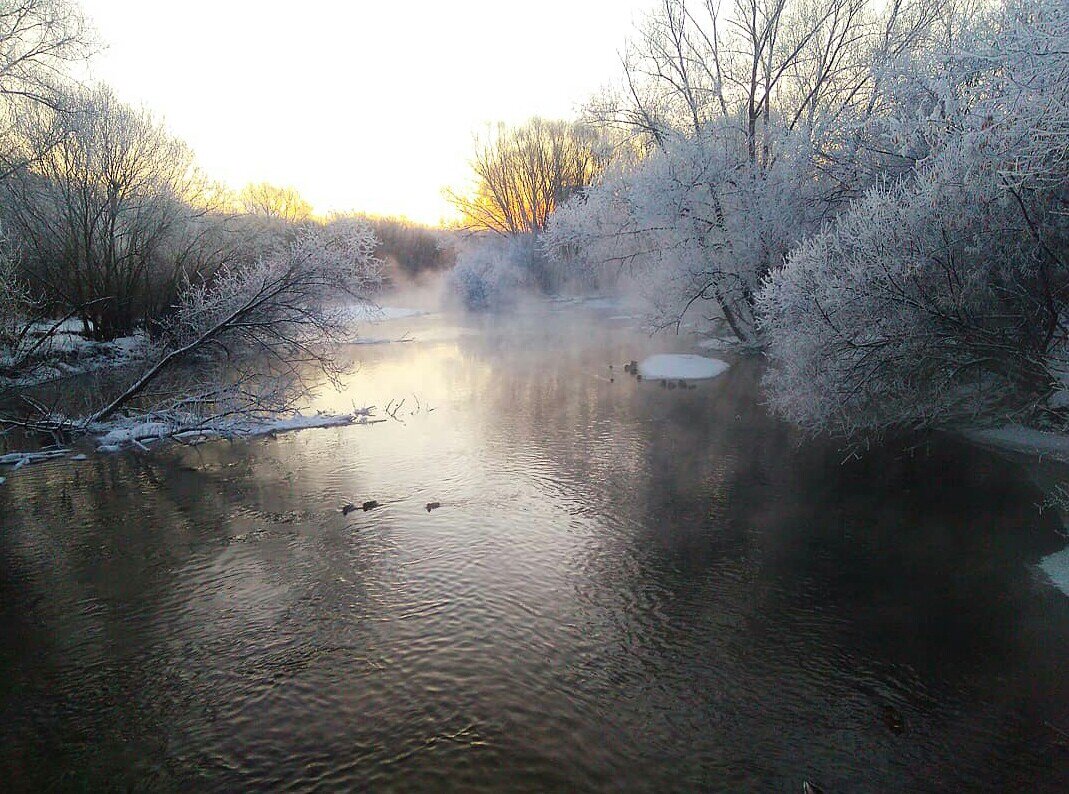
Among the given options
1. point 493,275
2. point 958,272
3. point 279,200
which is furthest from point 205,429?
point 279,200

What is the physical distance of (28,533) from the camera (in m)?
8.94

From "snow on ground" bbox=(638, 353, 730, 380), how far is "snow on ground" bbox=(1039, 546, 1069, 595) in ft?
37.1

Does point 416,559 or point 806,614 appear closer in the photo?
point 806,614

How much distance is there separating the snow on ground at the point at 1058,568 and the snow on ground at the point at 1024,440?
3.04 metres

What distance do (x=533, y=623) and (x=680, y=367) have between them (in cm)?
1406

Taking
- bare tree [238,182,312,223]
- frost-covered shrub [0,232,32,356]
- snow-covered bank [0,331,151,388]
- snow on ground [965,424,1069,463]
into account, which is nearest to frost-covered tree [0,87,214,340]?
snow-covered bank [0,331,151,388]

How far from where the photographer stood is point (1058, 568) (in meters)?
7.53

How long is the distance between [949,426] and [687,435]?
4.66 meters

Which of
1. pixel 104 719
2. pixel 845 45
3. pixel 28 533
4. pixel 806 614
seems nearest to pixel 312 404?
pixel 28 533

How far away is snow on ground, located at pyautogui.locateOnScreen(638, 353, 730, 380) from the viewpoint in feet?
62.6

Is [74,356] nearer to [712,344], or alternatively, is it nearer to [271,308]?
[271,308]

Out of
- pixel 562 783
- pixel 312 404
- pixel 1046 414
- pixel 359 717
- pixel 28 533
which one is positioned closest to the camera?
pixel 562 783

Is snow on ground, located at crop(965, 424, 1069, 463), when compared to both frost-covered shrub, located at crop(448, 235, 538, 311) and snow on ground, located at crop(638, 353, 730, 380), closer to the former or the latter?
snow on ground, located at crop(638, 353, 730, 380)

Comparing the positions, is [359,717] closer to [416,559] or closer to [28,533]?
[416,559]
